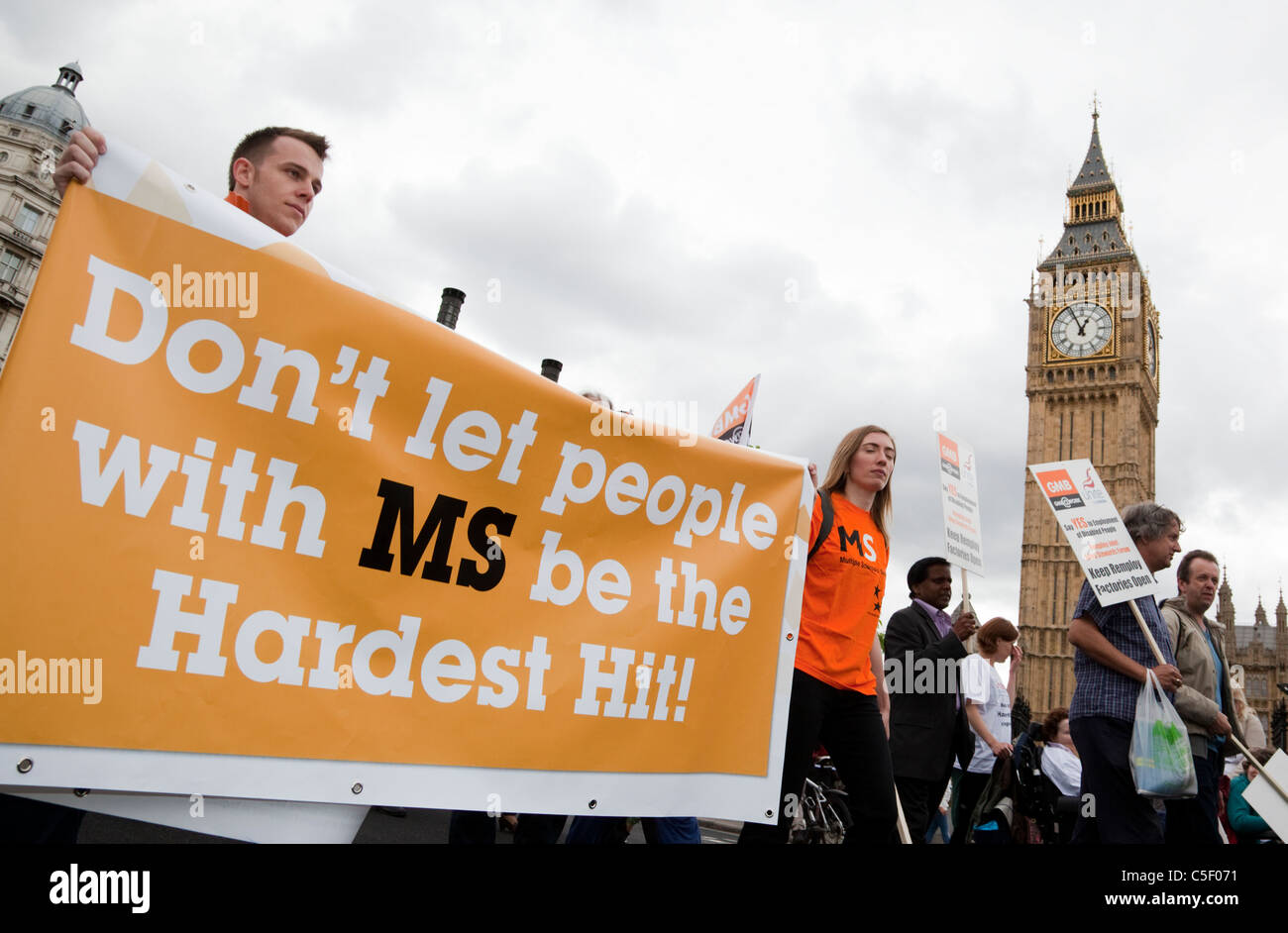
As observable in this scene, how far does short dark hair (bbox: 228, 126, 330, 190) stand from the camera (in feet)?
9.24

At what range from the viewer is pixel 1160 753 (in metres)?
3.68

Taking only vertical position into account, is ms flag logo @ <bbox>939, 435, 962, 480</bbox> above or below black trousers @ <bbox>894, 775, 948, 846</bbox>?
above

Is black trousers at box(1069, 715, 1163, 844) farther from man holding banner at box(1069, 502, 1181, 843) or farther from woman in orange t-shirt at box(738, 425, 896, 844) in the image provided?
woman in orange t-shirt at box(738, 425, 896, 844)

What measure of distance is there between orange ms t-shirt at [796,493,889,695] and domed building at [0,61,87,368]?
130 ft

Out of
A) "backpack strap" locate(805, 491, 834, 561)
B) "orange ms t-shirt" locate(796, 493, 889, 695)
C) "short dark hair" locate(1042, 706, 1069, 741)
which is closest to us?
"orange ms t-shirt" locate(796, 493, 889, 695)

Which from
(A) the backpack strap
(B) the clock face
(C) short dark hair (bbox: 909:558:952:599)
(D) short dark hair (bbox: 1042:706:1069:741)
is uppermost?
(B) the clock face

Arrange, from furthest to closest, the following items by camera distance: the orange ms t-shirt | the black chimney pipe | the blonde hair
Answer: the black chimney pipe, the blonde hair, the orange ms t-shirt

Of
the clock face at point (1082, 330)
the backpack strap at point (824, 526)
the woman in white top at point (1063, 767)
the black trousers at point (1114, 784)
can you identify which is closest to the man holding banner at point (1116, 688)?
the black trousers at point (1114, 784)

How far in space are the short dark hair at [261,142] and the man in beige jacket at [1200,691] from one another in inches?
170

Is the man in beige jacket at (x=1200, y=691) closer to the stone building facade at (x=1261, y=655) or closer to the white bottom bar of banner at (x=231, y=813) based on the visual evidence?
the white bottom bar of banner at (x=231, y=813)

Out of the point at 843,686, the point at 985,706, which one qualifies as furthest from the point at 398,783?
the point at 985,706

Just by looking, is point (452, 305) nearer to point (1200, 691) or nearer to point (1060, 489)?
point (1060, 489)

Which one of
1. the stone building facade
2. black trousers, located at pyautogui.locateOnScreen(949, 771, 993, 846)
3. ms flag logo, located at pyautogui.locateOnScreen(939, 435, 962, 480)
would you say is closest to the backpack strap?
ms flag logo, located at pyautogui.locateOnScreen(939, 435, 962, 480)

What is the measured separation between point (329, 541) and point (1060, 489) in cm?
418
